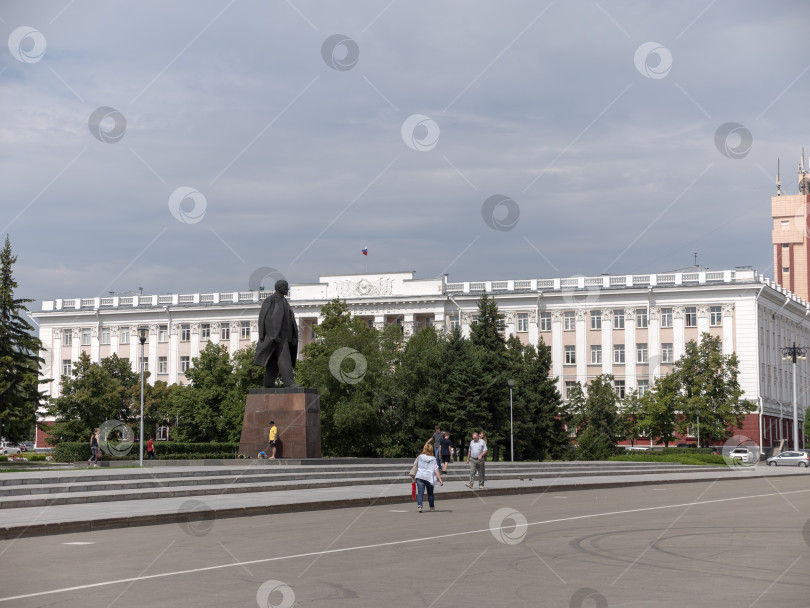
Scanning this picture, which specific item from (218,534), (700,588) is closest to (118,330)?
(218,534)

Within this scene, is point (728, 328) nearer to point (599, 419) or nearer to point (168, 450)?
point (599, 419)

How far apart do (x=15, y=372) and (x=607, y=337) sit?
57833 mm

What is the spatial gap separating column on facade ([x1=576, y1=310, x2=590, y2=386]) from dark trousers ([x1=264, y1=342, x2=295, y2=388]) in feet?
219

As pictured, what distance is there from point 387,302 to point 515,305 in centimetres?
1169

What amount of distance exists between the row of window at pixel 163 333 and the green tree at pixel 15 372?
52.1 meters

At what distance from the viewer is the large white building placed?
300 feet

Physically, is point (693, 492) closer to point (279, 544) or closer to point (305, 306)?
point (279, 544)

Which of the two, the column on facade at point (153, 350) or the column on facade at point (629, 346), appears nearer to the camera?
the column on facade at point (629, 346)

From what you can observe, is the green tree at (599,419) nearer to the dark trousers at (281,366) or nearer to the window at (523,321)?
the window at (523,321)
